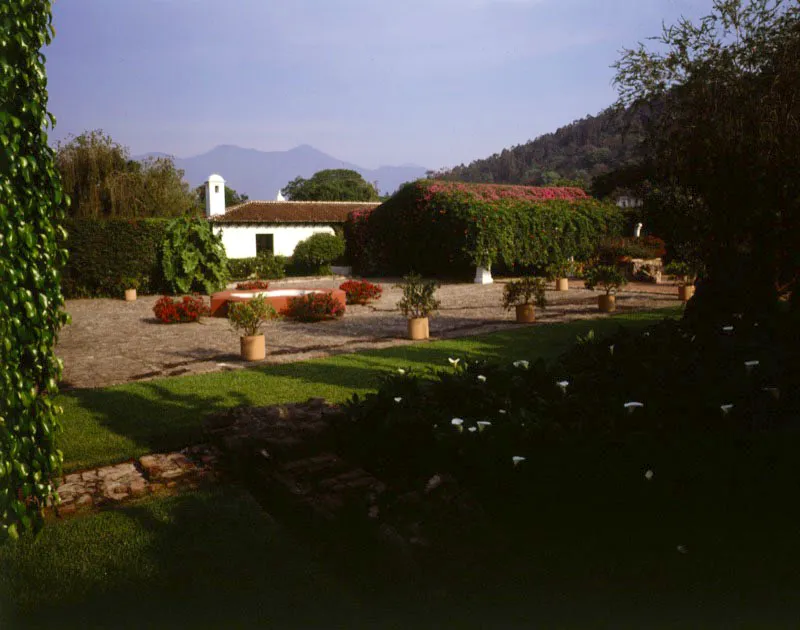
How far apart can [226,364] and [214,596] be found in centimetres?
691

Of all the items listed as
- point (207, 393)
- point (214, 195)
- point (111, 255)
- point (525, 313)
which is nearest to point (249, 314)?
point (207, 393)

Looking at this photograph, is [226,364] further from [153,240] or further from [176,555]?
[153,240]

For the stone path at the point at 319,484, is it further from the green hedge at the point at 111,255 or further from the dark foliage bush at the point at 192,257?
the green hedge at the point at 111,255

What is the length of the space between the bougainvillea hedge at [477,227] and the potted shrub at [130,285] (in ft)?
37.7

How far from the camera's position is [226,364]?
32.2 feet

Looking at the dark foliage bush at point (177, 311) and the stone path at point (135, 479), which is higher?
the dark foliage bush at point (177, 311)

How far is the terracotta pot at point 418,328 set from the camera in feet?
39.3

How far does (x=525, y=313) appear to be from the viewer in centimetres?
1385

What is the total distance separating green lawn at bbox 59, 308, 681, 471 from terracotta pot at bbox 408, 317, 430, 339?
0.67 metres

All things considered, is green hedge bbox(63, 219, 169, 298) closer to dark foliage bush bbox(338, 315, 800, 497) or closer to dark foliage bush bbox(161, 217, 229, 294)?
dark foliage bush bbox(161, 217, 229, 294)

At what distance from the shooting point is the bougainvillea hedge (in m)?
24.9

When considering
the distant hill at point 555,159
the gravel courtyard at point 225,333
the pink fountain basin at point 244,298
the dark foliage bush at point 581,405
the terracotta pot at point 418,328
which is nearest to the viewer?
the dark foliage bush at point 581,405

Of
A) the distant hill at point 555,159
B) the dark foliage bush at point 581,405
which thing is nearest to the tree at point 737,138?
the dark foliage bush at point 581,405

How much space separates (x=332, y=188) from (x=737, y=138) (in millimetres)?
71319
